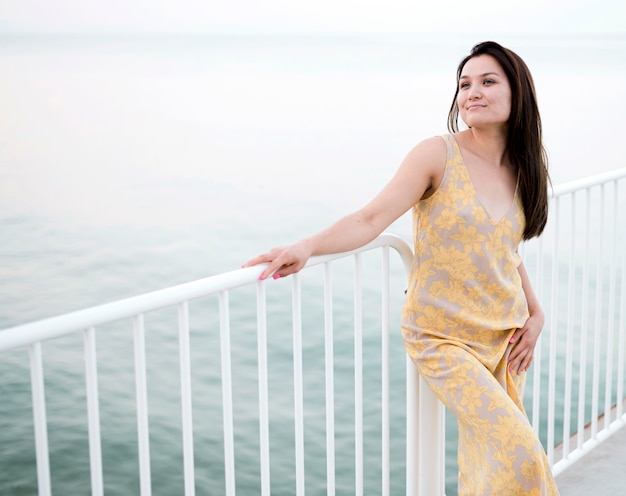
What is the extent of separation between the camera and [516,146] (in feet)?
7.31

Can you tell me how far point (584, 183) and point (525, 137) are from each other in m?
0.51

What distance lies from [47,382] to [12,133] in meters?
11.0

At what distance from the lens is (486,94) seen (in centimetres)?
213

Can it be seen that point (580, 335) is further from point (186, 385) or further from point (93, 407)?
point (93, 407)

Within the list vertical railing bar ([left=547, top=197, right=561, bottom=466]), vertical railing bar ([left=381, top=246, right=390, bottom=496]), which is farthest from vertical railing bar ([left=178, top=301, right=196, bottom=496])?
vertical railing bar ([left=547, top=197, right=561, bottom=466])

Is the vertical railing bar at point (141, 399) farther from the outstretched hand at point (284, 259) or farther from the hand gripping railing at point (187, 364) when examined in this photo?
the outstretched hand at point (284, 259)

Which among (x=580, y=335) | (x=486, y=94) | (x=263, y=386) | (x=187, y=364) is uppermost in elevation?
(x=486, y=94)

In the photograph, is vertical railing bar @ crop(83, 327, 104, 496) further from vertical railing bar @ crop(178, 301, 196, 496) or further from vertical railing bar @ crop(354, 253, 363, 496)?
vertical railing bar @ crop(354, 253, 363, 496)

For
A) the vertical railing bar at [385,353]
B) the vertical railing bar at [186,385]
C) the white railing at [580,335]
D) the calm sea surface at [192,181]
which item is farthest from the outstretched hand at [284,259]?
the calm sea surface at [192,181]

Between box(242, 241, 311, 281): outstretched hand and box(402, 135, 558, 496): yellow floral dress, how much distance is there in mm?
366

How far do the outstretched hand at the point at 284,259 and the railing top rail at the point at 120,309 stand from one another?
2 cm

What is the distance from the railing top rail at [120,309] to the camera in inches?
56.7

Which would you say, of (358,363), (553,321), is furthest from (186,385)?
(553,321)

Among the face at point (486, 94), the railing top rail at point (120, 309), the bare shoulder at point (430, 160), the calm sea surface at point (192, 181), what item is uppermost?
the face at point (486, 94)
